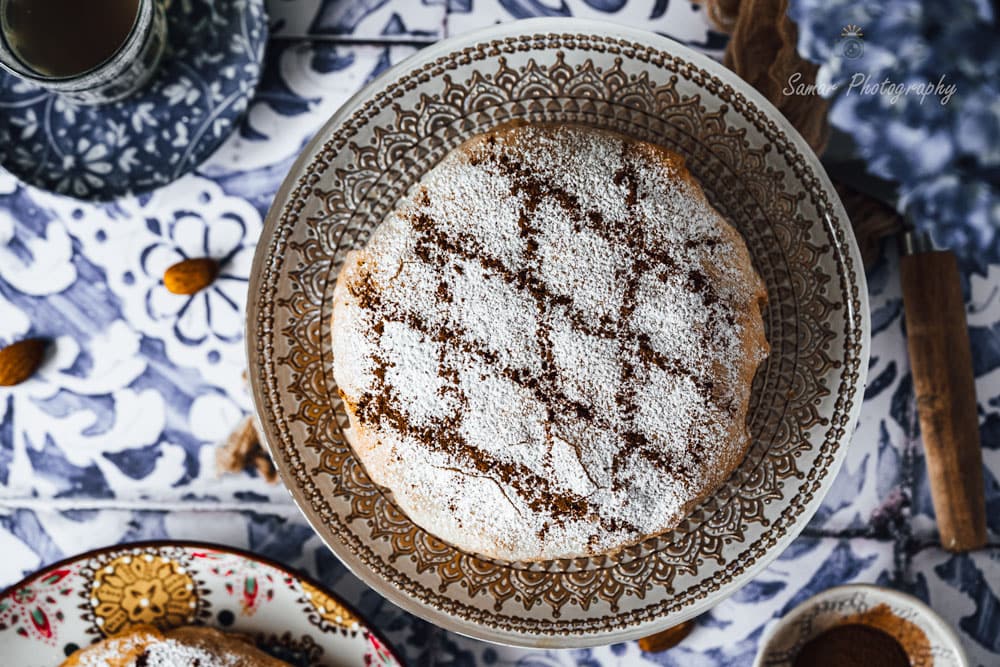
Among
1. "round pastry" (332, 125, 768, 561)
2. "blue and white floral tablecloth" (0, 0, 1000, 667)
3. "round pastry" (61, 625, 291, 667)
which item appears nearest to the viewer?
"round pastry" (332, 125, 768, 561)

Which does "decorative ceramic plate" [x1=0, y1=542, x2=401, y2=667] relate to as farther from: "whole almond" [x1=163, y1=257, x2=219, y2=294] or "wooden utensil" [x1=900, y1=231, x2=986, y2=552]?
"wooden utensil" [x1=900, y1=231, x2=986, y2=552]

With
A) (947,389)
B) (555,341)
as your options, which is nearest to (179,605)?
(555,341)

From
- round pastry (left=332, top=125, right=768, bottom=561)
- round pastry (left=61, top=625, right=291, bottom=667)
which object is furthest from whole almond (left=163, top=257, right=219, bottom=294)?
round pastry (left=61, top=625, right=291, bottom=667)

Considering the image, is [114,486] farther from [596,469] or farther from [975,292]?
[975,292]

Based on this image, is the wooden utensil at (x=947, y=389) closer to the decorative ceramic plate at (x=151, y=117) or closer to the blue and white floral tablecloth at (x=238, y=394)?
the blue and white floral tablecloth at (x=238, y=394)

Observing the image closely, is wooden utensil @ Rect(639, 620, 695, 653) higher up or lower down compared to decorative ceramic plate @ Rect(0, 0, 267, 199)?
lower down

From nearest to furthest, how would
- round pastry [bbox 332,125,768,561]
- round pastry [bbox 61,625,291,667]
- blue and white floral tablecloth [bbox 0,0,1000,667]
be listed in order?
round pastry [bbox 332,125,768,561] < round pastry [bbox 61,625,291,667] < blue and white floral tablecloth [bbox 0,0,1000,667]
